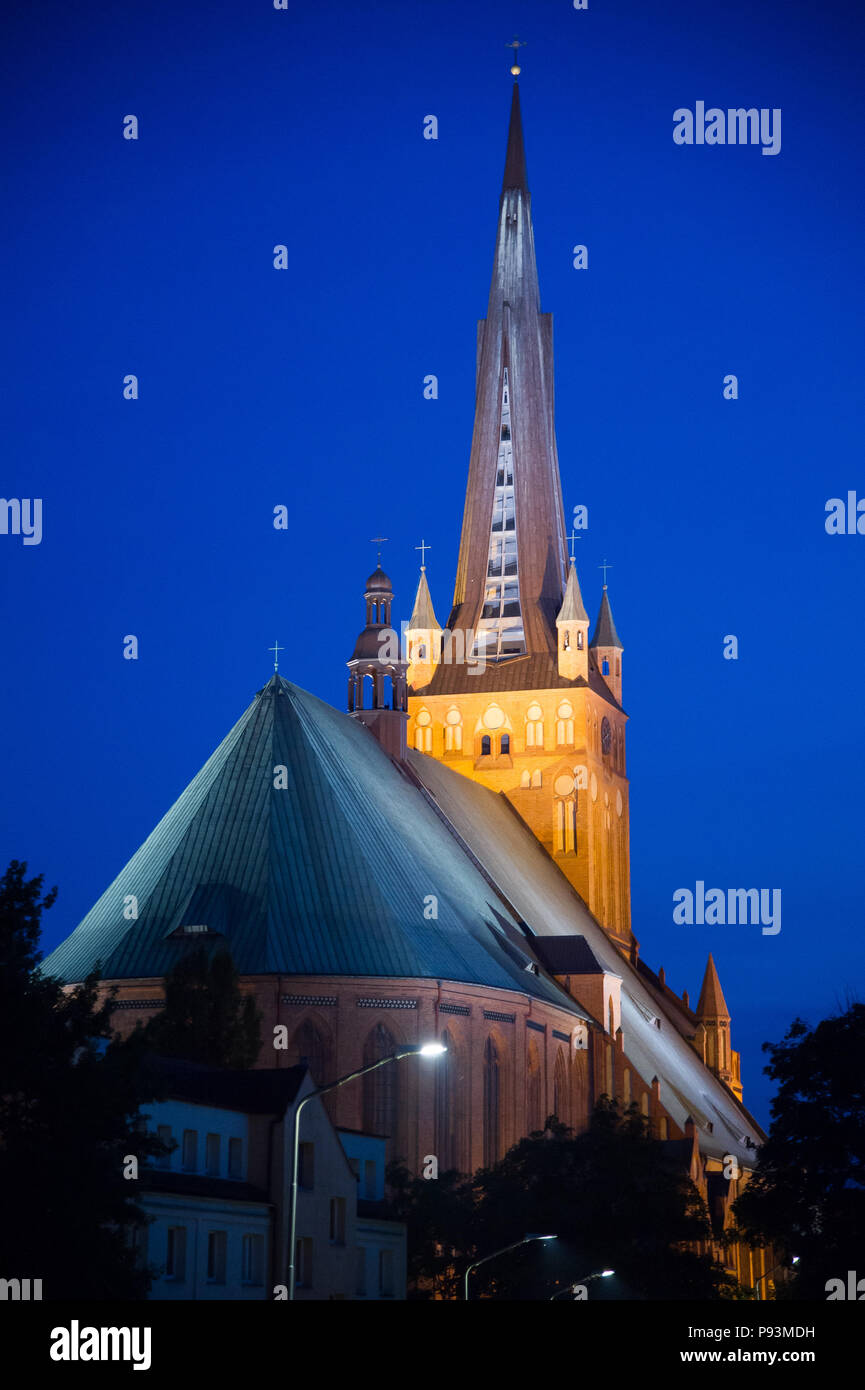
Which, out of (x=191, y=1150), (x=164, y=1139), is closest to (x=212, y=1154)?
(x=191, y=1150)

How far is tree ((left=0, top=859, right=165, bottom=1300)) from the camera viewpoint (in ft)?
122

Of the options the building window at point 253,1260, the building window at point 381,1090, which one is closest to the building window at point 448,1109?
the building window at point 381,1090

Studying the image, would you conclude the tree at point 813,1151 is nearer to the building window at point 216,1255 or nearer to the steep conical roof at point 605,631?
the building window at point 216,1255

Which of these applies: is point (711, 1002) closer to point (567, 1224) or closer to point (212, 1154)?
point (567, 1224)

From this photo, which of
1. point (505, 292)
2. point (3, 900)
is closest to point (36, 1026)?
point (3, 900)

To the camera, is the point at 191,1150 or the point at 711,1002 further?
the point at 711,1002

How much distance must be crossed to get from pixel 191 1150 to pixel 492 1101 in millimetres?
23771

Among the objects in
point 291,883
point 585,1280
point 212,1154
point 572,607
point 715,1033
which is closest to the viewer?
point 212,1154

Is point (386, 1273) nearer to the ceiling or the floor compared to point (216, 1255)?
nearer to the floor

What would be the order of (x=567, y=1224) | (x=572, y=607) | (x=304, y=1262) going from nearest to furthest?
(x=304, y=1262), (x=567, y=1224), (x=572, y=607)

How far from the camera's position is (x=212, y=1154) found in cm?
4762
